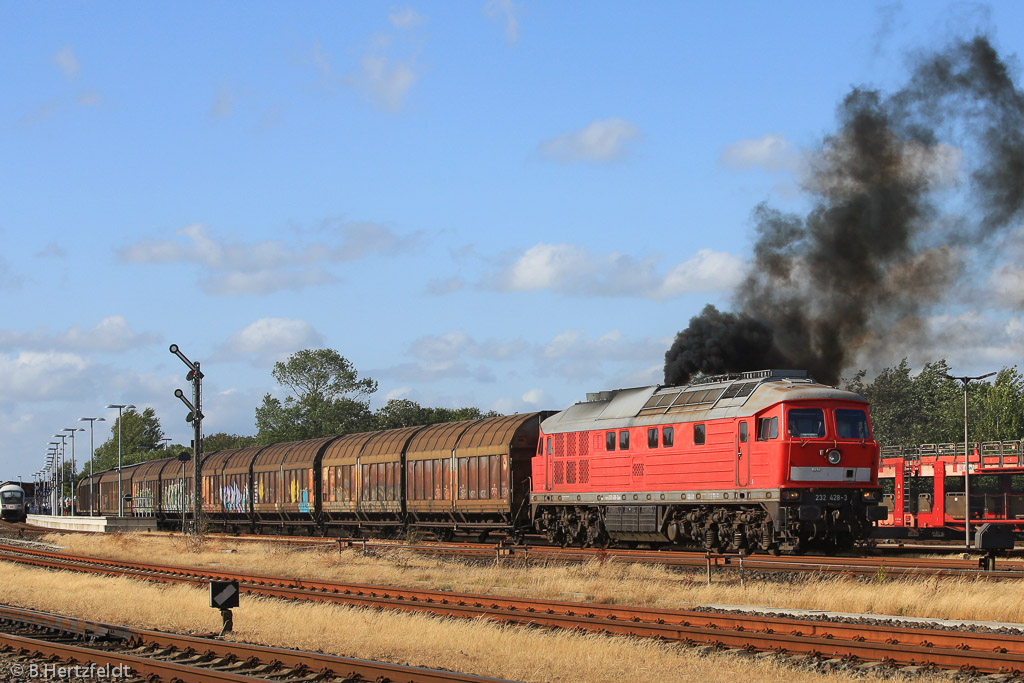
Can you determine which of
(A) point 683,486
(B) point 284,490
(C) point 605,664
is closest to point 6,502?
(B) point 284,490

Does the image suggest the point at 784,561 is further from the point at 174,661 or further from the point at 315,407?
the point at 315,407

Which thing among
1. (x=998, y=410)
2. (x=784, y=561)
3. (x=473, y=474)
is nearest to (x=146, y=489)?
(x=473, y=474)

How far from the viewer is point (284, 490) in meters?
53.7

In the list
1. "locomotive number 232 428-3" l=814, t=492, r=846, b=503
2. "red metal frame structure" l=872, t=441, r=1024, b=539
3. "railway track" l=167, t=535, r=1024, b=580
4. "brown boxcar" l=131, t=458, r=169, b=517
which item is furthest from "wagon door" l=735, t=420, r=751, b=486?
"brown boxcar" l=131, t=458, r=169, b=517

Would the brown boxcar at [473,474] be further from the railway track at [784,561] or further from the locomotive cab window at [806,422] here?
the locomotive cab window at [806,422]

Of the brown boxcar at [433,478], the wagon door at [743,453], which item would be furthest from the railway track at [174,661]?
the brown boxcar at [433,478]

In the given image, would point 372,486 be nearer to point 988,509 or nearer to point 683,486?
point 683,486

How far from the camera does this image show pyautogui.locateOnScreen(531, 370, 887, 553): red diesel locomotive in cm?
2647

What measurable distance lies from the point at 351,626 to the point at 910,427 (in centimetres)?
10071

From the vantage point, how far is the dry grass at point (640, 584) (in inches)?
742

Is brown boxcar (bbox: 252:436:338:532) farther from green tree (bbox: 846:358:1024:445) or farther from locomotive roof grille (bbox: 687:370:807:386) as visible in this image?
green tree (bbox: 846:358:1024:445)

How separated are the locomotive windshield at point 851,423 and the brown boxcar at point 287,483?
29.7m

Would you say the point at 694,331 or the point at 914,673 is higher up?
the point at 694,331

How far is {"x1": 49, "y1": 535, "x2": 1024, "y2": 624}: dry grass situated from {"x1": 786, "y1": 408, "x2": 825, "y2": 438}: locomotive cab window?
13.5ft
